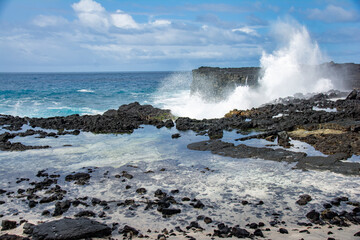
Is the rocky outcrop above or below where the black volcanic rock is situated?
above

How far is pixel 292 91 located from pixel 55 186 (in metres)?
29.4

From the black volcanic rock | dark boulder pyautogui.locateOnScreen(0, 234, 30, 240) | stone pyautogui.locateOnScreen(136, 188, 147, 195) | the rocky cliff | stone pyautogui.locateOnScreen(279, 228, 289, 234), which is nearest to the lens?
dark boulder pyautogui.locateOnScreen(0, 234, 30, 240)

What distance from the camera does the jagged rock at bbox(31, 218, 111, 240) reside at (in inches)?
289

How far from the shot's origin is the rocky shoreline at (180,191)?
25.4 ft

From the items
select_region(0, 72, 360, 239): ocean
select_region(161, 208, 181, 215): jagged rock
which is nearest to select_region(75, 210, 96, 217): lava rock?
select_region(0, 72, 360, 239): ocean

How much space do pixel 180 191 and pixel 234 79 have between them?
25033 mm

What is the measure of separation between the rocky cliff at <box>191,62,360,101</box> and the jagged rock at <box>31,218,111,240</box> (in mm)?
27273

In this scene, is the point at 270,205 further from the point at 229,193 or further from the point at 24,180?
the point at 24,180

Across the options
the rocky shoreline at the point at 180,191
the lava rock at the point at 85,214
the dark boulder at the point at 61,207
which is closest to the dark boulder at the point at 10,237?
the rocky shoreline at the point at 180,191

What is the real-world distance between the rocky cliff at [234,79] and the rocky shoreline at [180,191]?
36.3 feet

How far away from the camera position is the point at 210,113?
27531 millimetres

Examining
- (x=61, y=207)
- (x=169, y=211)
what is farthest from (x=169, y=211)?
(x=61, y=207)

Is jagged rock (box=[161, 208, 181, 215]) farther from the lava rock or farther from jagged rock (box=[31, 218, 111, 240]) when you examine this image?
the lava rock

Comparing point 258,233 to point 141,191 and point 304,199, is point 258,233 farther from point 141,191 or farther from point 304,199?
point 141,191
